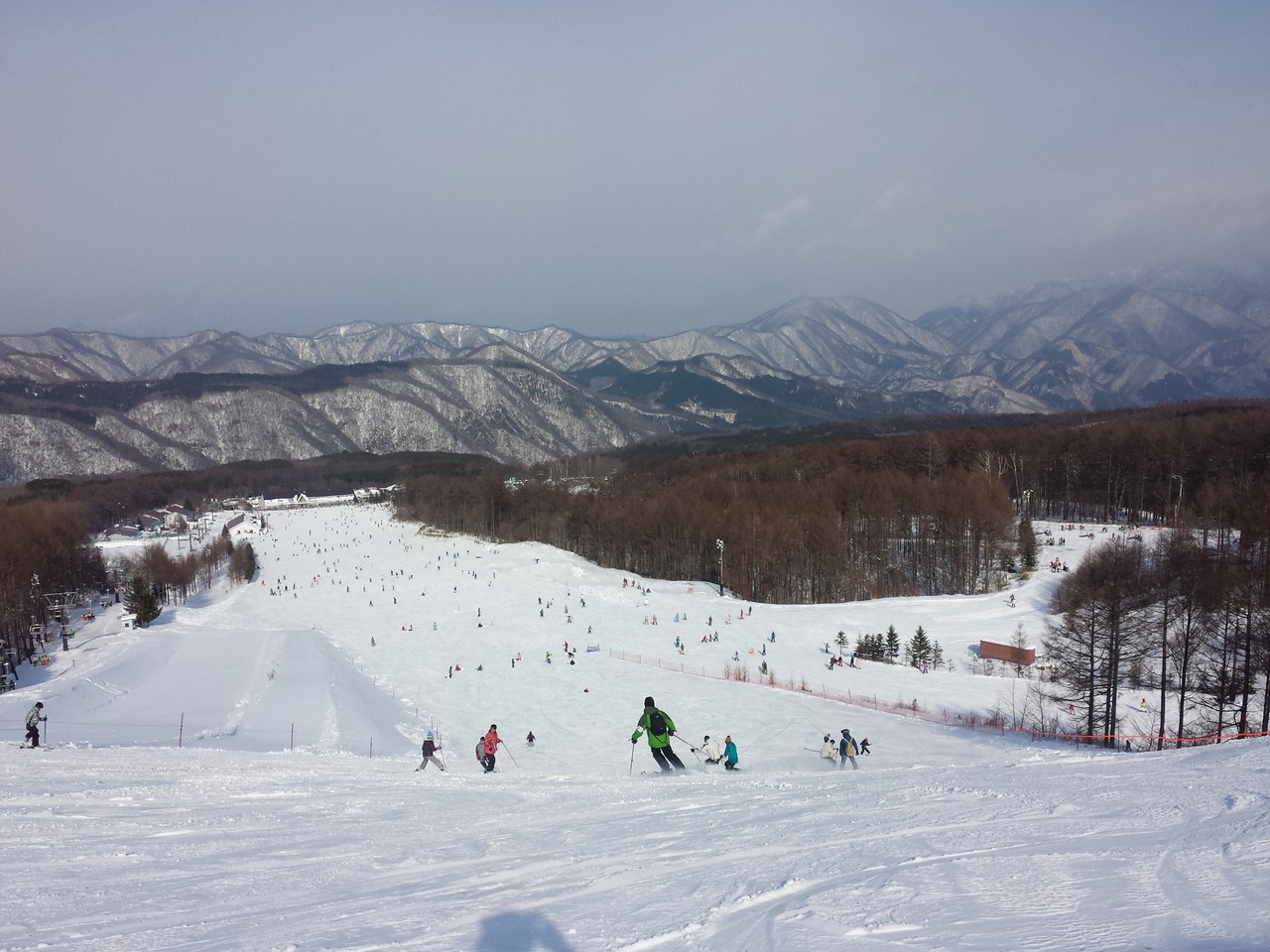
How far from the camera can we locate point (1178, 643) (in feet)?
90.9

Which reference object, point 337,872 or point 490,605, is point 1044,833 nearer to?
point 337,872

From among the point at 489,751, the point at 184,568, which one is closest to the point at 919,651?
the point at 489,751

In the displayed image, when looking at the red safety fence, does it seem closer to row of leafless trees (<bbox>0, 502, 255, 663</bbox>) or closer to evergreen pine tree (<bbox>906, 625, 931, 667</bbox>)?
evergreen pine tree (<bbox>906, 625, 931, 667</bbox>)

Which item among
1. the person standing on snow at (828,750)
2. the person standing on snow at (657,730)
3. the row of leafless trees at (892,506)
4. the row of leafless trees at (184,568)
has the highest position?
the row of leafless trees at (892,506)

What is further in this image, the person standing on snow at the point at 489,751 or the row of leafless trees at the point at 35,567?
the row of leafless trees at the point at 35,567

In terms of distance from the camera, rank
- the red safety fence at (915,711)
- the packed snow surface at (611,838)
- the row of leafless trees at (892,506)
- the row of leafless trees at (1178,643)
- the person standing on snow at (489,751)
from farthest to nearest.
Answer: the row of leafless trees at (892,506)
the row of leafless trees at (1178,643)
the red safety fence at (915,711)
the person standing on snow at (489,751)
the packed snow surface at (611,838)

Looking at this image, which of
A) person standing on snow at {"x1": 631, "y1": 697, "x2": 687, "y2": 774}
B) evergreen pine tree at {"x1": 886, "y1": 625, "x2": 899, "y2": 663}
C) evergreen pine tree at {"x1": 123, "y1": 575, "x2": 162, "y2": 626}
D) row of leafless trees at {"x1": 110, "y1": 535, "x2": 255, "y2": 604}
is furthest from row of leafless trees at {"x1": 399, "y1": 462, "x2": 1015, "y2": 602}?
person standing on snow at {"x1": 631, "y1": 697, "x2": 687, "y2": 774}

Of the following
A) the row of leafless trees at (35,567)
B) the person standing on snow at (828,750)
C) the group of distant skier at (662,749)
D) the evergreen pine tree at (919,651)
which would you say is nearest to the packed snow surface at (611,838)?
the person standing on snow at (828,750)

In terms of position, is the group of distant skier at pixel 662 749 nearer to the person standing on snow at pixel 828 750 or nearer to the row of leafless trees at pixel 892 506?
the person standing on snow at pixel 828 750

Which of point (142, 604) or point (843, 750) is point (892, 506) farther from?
point (142, 604)

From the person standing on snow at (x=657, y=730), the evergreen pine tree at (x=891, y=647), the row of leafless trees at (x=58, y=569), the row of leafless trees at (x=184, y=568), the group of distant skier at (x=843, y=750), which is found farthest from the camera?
the row of leafless trees at (x=184, y=568)

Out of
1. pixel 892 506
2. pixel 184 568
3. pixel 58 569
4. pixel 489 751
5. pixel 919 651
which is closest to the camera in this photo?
pixel 489 751

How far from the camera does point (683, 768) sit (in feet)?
52.1

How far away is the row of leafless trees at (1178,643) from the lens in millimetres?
23984
